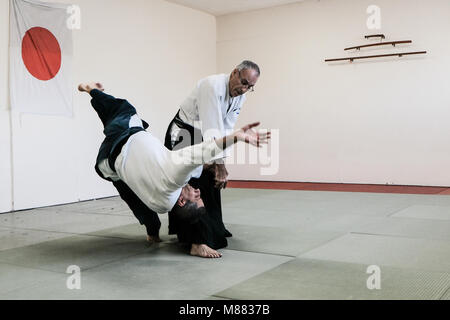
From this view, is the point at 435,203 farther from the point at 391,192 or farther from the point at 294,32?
the point at 294,32

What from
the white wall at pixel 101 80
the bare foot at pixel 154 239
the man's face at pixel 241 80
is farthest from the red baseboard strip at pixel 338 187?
the man's face at pixel 241 80

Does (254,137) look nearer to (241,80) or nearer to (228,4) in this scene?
(241,80)

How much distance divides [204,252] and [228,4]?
600 cm

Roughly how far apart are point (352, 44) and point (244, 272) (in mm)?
5837

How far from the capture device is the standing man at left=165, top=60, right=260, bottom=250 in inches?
129

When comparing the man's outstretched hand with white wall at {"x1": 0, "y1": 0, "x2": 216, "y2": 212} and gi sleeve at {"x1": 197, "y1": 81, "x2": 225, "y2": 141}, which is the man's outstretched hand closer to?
gi sleeve at {"x1": 197, "y1": 81, "x2": 225, "y2": 141}

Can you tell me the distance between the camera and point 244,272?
2.86m

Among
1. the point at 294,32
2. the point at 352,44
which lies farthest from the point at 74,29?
the point at 352,44

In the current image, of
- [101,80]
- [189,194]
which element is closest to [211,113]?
[189,194]

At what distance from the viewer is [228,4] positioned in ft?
27.0

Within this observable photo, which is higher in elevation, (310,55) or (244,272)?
(310,55)

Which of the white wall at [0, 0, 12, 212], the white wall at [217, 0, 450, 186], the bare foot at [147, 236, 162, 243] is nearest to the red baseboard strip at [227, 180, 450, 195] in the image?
the white wall at [217, 0, 450, 186]

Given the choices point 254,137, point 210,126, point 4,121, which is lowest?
point 254,137
